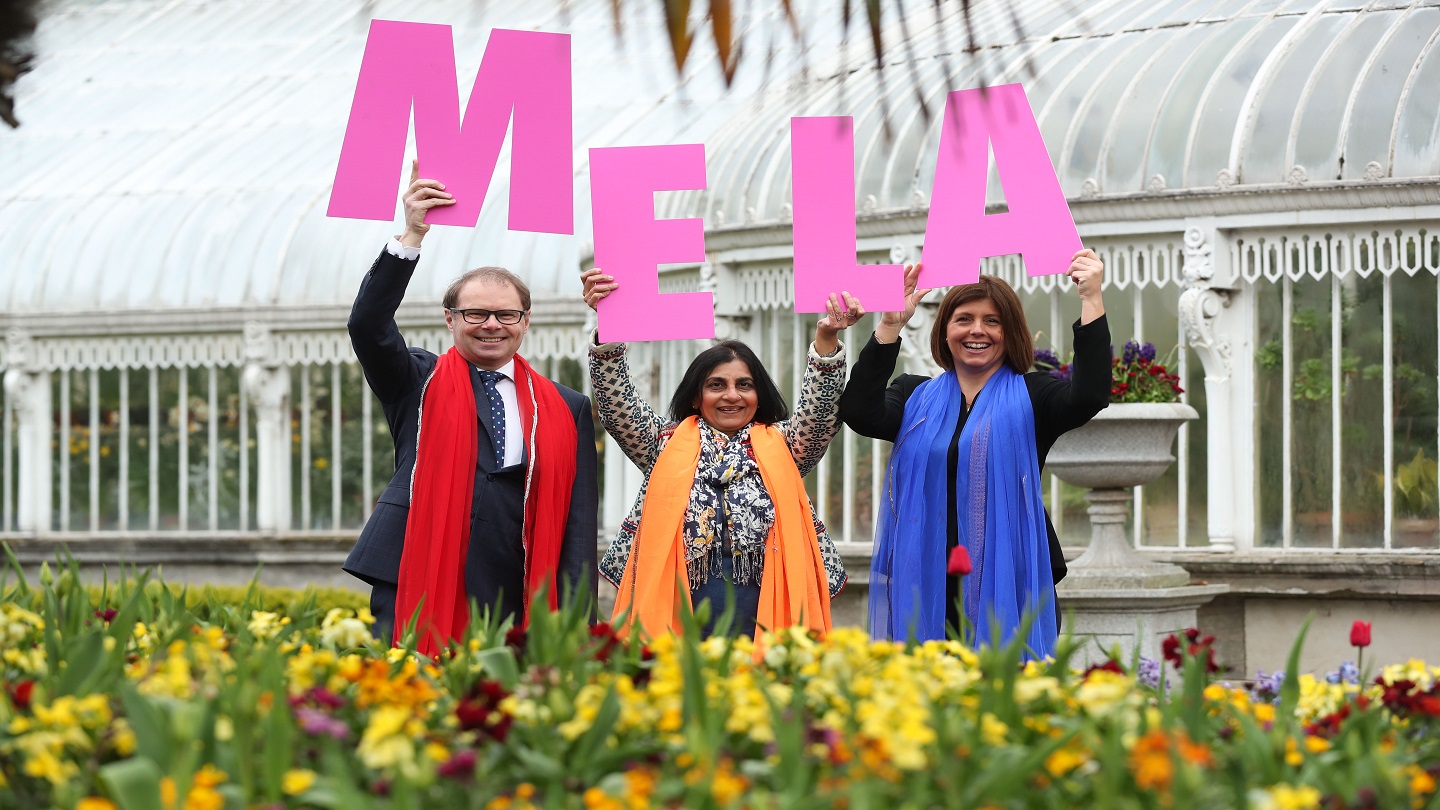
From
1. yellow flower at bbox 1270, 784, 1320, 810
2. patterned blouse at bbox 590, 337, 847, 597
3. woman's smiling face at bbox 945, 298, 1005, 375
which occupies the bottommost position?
yellow flower at bbox 1270, 784, 1320, 810

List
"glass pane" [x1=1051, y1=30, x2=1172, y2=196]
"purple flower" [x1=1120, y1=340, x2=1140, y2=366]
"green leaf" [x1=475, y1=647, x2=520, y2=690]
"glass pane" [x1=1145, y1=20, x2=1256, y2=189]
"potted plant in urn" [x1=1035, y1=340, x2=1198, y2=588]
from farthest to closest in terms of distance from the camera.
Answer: "glass pane" [x1=1051, y1=30, x2=1172, y2=196]
"glass pane" [x1=1145, y1=20, x2=1256, y2=189]
"purple flower" [x1=1120, y1=340, x2=1140, y2=366]
"potted plant in urn" [x1=1035, y1=340, x2=1198, y2=588]
"green leaf" [x1=475, y1=647, x2=520, y2=690]

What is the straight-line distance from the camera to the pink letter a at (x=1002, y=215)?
14.4 feet

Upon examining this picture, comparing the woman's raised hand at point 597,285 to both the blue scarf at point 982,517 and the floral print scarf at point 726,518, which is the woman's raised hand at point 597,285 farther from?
the blue scarf at point 982,517

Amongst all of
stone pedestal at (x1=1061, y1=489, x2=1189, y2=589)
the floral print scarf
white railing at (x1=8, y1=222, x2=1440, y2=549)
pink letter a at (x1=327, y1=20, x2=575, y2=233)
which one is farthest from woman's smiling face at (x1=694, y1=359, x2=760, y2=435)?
white railing at (x1=8, y1=222, x2=1440, y2=549)

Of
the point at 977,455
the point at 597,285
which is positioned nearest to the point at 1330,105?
the point at 977,455

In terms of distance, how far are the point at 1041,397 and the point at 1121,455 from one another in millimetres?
2969

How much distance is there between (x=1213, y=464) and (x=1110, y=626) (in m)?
1.68

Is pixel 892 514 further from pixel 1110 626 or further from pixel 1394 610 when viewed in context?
pixel 1394 610

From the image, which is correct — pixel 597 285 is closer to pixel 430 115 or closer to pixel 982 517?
pixel 430 115

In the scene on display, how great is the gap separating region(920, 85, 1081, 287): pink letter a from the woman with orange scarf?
0.96ft

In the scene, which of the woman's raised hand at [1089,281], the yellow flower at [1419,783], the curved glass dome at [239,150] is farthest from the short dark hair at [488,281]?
the curved glass dome at [239,150]

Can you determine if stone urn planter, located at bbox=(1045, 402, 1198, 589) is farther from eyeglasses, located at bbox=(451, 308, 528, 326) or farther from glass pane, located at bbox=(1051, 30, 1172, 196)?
eyeglasses, located at bbox=(451, 308, 528, 326)

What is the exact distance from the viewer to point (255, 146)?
1398 cm

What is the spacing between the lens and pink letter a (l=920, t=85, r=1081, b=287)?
4.40 metres
